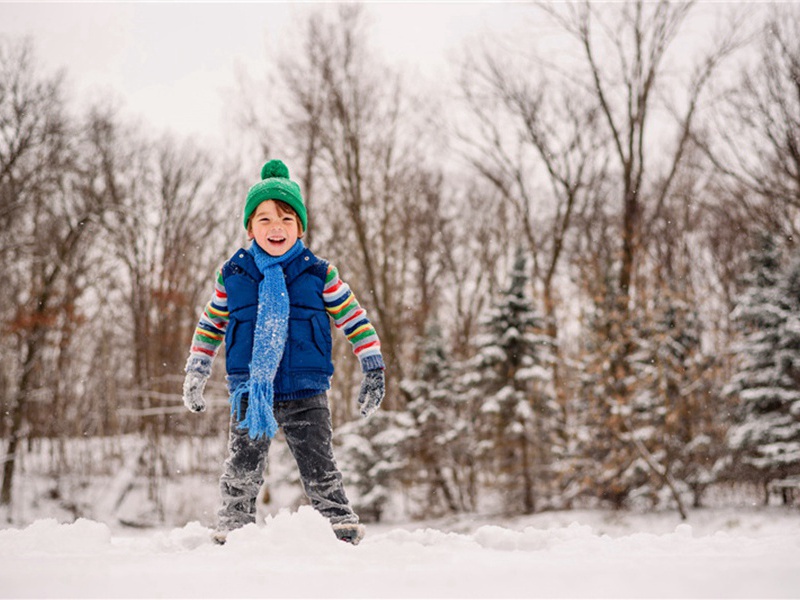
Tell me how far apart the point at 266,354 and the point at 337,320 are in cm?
48

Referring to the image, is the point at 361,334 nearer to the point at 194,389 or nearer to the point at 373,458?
the point at 194,389

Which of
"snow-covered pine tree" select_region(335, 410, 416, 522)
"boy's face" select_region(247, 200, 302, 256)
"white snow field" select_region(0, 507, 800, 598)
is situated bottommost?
"snow-covered pine tree" select_region(335, 410, 416, 522)

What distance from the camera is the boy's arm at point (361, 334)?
346cm

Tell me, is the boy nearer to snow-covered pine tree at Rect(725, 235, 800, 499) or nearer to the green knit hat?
the green knit hat

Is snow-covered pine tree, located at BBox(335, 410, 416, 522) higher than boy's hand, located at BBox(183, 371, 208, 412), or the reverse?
boy's hand, located at BBox(183, 371, 208, 412)

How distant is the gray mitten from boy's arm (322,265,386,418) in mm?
711

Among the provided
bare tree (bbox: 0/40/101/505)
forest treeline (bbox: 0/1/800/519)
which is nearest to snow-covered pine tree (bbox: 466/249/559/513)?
forest treeline (bbox: 0/1/800/519)

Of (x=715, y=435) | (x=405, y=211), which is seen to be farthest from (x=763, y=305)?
(x=405, y=211)

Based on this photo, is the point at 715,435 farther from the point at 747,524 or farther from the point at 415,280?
the point at 415,280

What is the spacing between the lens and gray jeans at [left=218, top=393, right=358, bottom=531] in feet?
10.6

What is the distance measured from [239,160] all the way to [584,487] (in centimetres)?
1307

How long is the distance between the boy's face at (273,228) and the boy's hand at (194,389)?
0.74 metres

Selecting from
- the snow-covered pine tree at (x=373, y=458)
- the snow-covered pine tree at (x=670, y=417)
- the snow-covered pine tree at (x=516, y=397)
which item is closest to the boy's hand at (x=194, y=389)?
the snow-covered pine tree at (x=670, y=417)

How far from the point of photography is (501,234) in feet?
83.6
